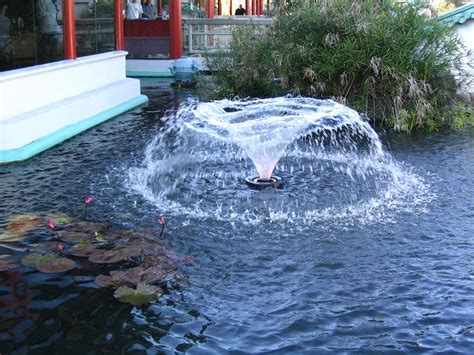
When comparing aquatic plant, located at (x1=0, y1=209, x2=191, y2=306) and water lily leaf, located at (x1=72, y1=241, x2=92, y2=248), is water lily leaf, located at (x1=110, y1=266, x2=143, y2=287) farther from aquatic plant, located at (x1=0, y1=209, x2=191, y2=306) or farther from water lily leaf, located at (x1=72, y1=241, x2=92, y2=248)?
water lily leaf, located at (x1=72, y1=241, x2=92, y2=248)

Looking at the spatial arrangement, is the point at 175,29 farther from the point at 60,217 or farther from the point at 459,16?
the point at 60,217

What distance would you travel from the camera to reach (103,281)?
5289mm

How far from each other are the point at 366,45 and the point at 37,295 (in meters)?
9.08

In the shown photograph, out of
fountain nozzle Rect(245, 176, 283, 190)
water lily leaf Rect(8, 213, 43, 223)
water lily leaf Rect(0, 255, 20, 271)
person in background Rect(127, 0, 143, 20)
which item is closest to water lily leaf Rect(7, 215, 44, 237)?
water lily leaf Rect(8, 213, 43, 223)

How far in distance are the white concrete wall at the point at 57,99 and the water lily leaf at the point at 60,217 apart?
2801 millimetres

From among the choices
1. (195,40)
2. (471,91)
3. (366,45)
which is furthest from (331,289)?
(195,40)

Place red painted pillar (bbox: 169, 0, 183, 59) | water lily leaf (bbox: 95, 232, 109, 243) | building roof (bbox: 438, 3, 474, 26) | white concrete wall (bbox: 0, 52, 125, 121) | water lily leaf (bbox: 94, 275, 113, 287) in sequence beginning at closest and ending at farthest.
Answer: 1. water lily leaf (bbox: 94, 275, 113, 287)
2. water lily leaf (bbox: 95, 232, 109, 243)
3. white concrete wall (bbox: 0, 52, 125, 121)
4. building roof (bbox: 438, 3, 474, 26)
5. red painted pillar (bbox: 169, 0, 183, 59)

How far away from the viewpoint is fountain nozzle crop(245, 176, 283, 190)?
8.12 metres

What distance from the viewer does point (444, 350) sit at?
432cm

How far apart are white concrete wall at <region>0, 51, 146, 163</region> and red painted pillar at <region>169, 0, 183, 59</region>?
600cm

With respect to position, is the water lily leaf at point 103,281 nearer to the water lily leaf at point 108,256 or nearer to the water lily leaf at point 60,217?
the water lily leaf at point 108,256

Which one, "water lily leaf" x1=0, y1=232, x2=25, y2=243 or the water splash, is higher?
the water splash

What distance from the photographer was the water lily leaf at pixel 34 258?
5637mm

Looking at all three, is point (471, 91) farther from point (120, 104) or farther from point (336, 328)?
point (336, 328)
